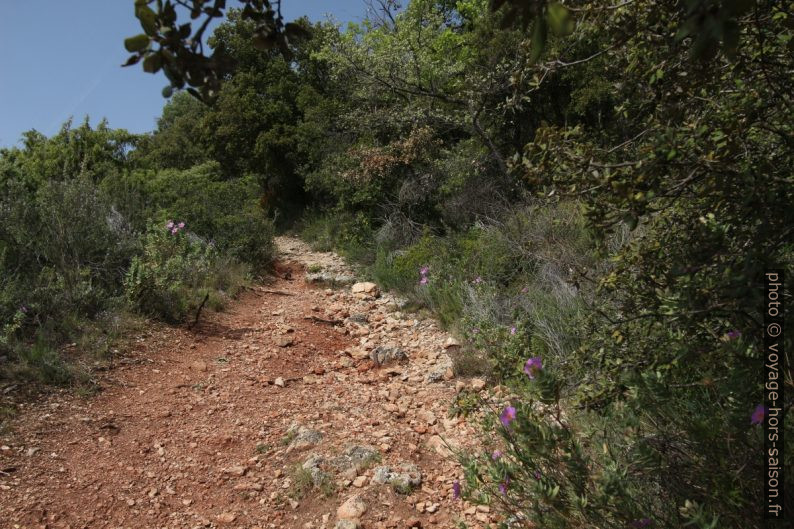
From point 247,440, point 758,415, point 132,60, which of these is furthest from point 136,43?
point 247,440

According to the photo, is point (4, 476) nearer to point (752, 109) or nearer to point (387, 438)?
point (387, 438)

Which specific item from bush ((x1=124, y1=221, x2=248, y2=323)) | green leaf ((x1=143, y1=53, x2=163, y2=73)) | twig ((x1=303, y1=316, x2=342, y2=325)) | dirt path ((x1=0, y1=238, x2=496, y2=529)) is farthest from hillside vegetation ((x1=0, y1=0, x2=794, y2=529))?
twig ((x1=303, y1=316, x2=342, y2=325))

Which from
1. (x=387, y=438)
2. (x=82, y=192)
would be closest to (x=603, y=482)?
Answer: (x=387, y=438)

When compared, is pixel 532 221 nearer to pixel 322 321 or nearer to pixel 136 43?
pixel 322 321

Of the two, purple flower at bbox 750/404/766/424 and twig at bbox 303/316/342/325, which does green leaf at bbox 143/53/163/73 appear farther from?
twig at bbox 303/316/342/325

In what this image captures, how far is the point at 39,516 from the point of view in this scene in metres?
3.03

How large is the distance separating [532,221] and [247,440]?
13.8ft

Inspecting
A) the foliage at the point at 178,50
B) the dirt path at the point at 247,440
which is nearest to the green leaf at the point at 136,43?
the foliage at the point at 178,50

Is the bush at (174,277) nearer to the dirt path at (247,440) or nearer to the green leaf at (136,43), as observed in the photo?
the dirt path at (247,440)

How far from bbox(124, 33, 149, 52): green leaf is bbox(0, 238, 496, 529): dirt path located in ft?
8.18

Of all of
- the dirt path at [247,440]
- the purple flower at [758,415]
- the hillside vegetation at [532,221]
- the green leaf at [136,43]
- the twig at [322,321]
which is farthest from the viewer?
the twig at [322,321]

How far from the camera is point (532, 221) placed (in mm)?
6570

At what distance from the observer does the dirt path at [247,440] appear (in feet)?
10.2

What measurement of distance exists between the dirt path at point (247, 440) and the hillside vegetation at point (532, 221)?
43 centimetres
